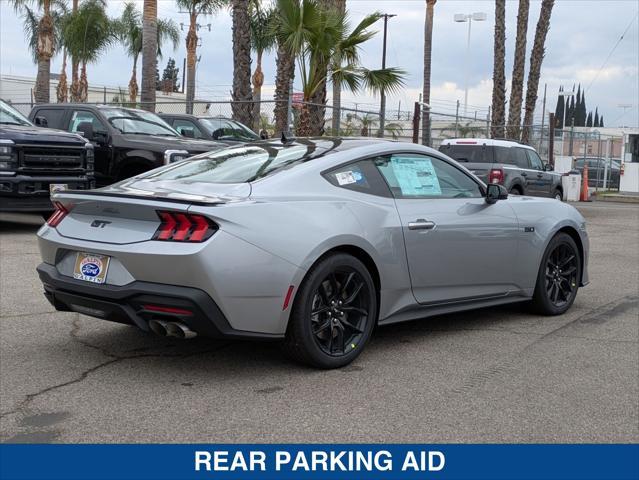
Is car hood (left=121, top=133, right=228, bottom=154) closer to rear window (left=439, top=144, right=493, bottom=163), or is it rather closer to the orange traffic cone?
rear window (left=439, top=144, right=493, bottom=163)

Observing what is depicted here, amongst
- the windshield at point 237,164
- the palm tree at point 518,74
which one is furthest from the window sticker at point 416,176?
the palm tree at point 518,74

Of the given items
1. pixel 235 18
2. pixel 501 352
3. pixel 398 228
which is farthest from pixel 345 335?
pixel 235 18

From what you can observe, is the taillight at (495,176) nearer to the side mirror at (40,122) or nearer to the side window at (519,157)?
the side window at (519,157)

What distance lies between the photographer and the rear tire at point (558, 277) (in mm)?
6781

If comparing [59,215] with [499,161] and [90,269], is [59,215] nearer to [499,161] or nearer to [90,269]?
[90,269]

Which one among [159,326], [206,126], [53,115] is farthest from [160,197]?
[206,126]

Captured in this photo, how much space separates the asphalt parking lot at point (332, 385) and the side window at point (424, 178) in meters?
1.10

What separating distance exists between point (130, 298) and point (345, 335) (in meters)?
1.41

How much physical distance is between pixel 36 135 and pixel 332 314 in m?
7.74

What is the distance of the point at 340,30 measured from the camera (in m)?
15.0

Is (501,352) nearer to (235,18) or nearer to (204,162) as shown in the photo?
(204,162)

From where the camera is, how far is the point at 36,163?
11297 millimetres

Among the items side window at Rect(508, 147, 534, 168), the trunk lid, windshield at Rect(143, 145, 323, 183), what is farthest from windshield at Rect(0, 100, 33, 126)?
side window at Rect(508, 147, 534, 168)

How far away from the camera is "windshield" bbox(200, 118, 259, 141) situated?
15875 millimetres
